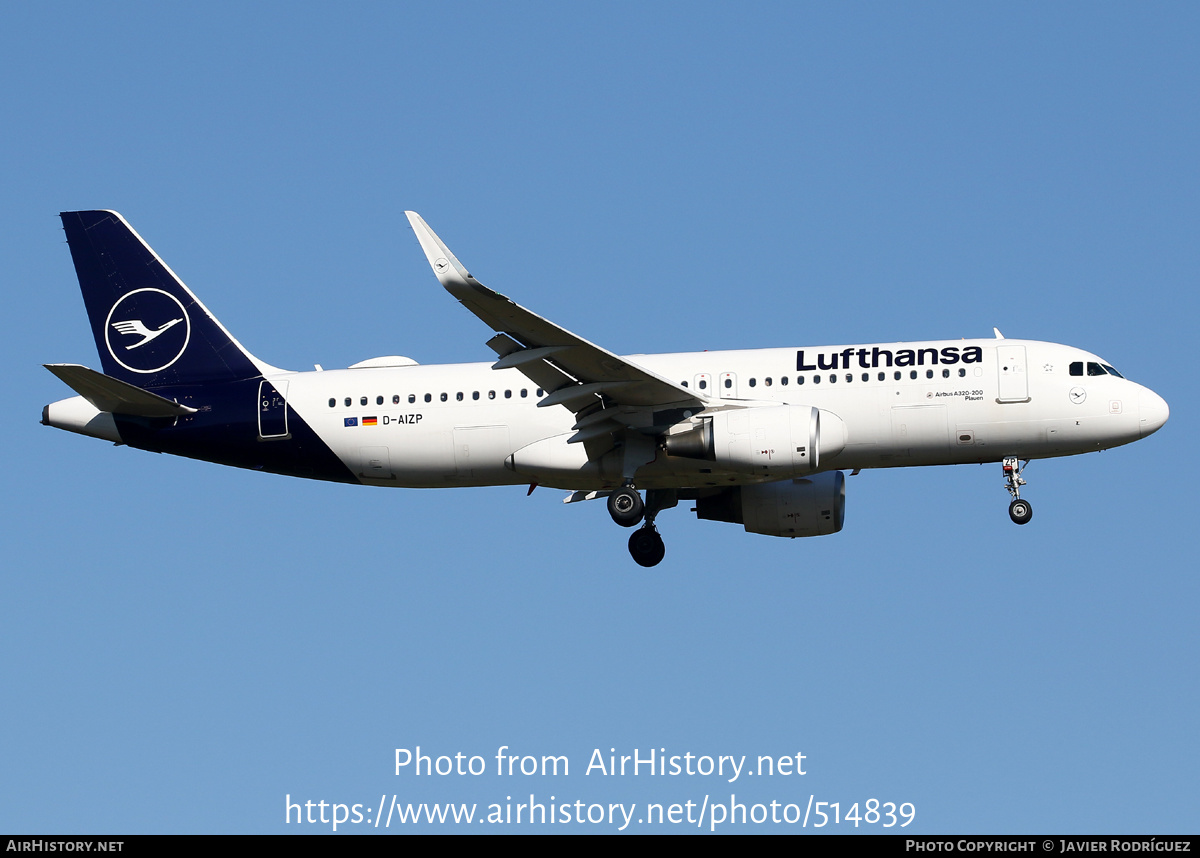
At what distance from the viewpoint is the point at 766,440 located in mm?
35969

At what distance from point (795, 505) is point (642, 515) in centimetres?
464

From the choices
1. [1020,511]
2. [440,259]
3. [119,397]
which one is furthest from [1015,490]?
[119,397]

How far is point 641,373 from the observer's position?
35562mm

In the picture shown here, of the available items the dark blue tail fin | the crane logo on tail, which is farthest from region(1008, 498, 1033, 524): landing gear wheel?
the crane logo on tail

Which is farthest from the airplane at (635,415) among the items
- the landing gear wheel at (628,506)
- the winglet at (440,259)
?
the winglet at (440,259)

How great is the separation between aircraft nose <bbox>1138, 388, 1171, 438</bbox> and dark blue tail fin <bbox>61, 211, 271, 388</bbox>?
22.3m

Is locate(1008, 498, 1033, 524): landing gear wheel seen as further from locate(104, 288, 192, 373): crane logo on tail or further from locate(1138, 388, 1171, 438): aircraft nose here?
locate(104, 288, 192, 373): crane logo on tail

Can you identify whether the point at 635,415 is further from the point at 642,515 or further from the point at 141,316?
the point at 141,316

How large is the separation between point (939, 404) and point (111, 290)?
2210 centimetres

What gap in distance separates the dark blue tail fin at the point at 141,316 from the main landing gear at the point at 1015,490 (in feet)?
63.5

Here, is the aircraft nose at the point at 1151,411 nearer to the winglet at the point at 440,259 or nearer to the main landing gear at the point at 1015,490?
the main landing gear at the point at 1015,490

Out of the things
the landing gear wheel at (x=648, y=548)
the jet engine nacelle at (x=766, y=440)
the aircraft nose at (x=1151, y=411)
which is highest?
the aircraft nose at (x=1151, y=411)

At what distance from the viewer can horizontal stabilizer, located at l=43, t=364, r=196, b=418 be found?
37.7 meters

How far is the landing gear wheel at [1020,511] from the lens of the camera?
1492 inches
